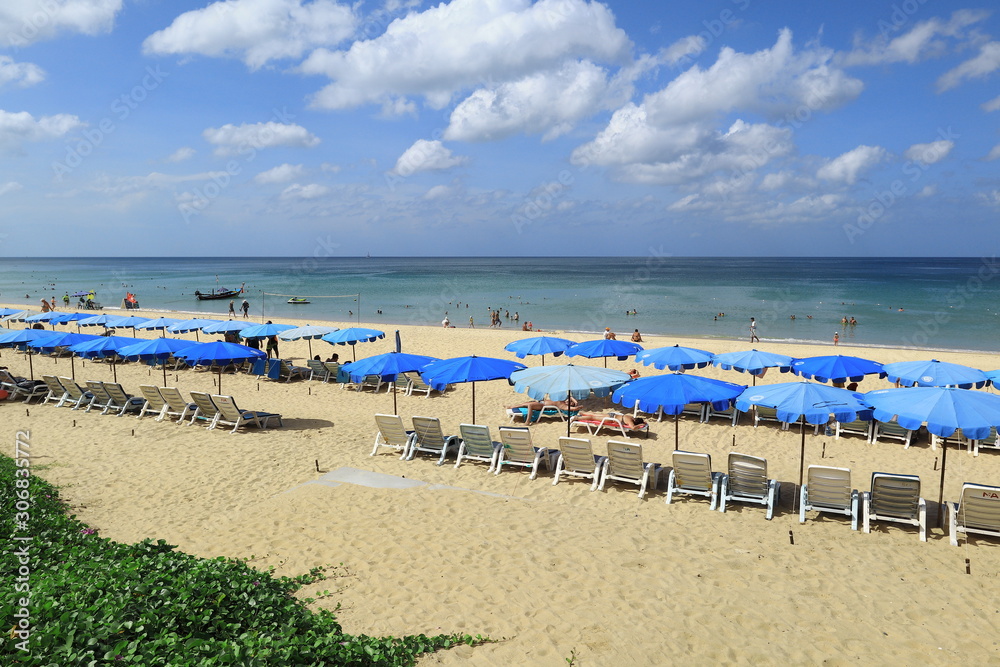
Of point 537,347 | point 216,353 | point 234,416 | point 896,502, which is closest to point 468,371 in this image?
point 537,347

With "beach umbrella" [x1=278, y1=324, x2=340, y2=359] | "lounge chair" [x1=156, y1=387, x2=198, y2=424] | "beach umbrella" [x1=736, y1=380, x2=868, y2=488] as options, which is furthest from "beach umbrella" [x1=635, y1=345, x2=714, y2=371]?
"beach umbrella" [x1=278, y1=324, x2=340, y2=359]

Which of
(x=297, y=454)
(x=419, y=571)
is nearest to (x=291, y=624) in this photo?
→ (x=419, y=571)

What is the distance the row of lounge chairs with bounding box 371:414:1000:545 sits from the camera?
6.92 meters

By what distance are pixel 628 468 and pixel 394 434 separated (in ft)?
13.2

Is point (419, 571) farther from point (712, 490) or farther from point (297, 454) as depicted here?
point (297, 454)

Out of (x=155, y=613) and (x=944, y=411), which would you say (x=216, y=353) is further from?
(x=944, y=411)

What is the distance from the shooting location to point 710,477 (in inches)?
317

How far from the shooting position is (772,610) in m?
5.36

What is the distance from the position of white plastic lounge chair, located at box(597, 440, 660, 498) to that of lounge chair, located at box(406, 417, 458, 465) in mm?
2692

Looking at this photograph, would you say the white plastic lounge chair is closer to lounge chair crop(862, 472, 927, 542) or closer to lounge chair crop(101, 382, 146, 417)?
lounge chair crop(862, 472, 927, 542)

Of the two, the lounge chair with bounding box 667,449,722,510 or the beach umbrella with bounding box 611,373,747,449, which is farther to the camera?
the beach umbrella with bounding box 611,373,747,449

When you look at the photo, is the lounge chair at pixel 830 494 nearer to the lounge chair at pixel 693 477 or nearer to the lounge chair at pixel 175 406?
the lounge chair at pixel 693 477

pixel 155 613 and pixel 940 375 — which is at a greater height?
pixel 940 375

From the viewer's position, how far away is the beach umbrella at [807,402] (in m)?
7.44
